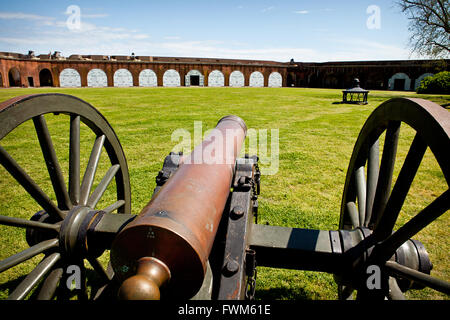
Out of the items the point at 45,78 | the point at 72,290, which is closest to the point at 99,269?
the point at 72,290

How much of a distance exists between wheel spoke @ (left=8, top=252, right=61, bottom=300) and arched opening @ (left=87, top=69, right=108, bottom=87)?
36.1 metres

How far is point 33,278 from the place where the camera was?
4.93ft

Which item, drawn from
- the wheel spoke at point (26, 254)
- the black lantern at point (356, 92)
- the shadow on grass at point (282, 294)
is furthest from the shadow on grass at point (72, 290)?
the black lantern at point (356, 92)

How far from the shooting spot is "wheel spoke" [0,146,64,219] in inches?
59.6

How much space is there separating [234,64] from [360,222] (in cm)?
3819

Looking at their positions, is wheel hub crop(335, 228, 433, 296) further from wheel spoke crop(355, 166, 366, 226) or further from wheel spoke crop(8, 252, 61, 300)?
wheel spoke crop(8, 252, 61, 300)

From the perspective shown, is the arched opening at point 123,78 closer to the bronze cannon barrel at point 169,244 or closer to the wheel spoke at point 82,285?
the wheel spoke at point 82,285

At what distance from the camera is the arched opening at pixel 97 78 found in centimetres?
3394

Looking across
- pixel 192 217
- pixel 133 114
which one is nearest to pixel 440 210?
pixel 192 217

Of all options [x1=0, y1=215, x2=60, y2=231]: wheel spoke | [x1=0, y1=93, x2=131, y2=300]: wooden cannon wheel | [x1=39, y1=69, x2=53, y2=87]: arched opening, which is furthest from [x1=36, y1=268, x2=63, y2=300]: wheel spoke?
[x1=39, y1=69, x2=53, y2=87]: arched opening

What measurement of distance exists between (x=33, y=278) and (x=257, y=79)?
40.3m

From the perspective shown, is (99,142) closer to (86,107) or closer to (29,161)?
(86,107)

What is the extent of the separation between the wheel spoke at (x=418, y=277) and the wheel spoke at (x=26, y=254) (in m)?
1.71

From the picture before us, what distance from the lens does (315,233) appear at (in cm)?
167
